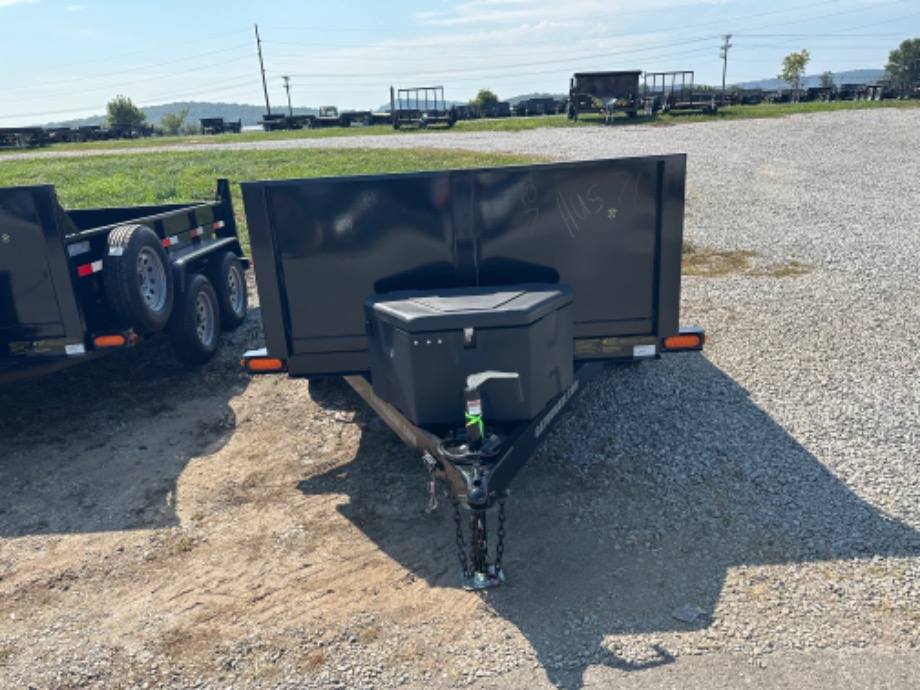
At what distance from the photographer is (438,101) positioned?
37062 millimetres

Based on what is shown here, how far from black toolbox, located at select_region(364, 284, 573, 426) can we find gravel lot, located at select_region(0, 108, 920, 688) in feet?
2.86

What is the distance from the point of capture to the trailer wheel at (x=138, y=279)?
5574 millimetres

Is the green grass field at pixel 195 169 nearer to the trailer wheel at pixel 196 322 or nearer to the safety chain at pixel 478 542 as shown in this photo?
the trailer wheel at pixel 196 322

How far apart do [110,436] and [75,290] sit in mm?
1237

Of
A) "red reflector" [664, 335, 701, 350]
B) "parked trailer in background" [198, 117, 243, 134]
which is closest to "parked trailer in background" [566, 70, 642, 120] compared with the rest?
"parked trailer in background" [198, 117, 243, 134]

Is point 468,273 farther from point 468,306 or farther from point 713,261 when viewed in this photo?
point 713,261

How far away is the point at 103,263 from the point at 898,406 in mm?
6530

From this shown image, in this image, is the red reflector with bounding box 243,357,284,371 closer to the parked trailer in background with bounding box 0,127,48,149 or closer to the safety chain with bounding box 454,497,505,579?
the safety chain with bounding box 454,497,505,579

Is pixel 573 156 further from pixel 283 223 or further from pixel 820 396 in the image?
pixel 283 223

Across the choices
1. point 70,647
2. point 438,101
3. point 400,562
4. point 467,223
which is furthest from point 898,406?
point 438,101

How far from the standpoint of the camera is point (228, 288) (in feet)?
25.6

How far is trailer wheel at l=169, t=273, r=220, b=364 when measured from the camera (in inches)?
258

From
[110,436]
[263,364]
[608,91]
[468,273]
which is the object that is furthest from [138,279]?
[608,91]

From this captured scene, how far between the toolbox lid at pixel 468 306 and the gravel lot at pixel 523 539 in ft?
4.42
